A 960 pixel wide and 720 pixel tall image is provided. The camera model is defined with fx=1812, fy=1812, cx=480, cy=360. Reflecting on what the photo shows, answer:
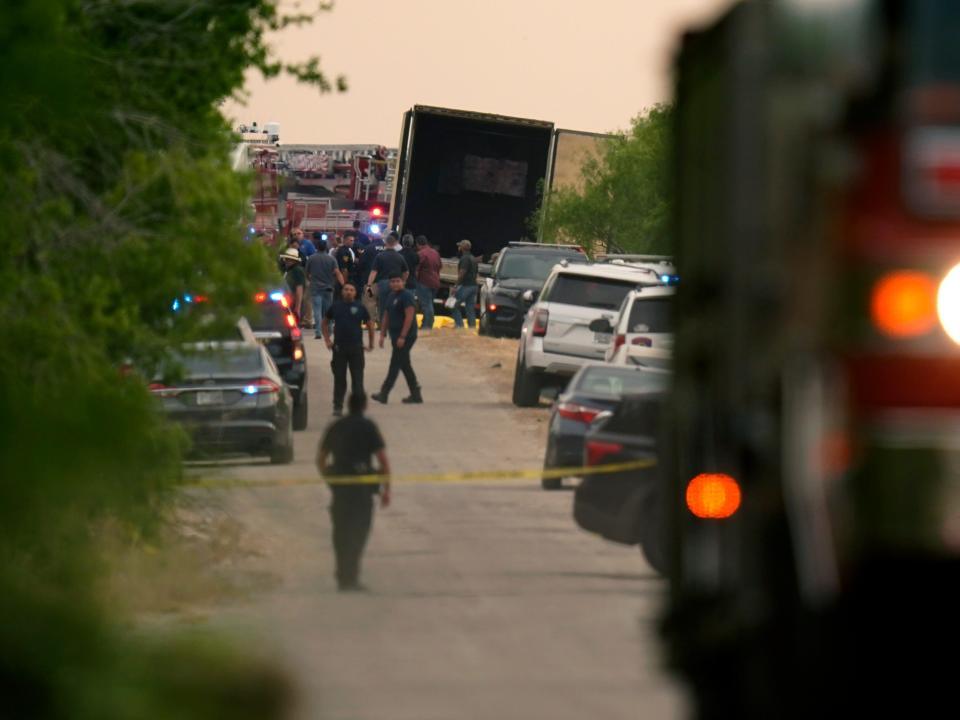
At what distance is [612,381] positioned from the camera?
16.5m

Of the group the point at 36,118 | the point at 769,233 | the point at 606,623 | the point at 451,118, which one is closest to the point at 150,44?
the point at 606,623

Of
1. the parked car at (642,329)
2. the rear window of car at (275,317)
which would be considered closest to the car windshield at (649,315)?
the parked car at (642,329)

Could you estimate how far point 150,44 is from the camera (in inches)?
427

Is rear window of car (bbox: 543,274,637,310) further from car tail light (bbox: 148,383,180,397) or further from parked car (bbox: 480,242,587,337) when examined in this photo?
car tail light (bbox: 148,383,180,397)

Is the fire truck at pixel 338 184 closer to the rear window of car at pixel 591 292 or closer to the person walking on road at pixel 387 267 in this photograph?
the person walking on road at pixel 387 267

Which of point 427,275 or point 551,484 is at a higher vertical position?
point 427,275

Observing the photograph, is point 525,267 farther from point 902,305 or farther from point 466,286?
point 902,305

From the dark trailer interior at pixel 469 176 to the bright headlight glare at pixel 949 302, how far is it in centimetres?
3484

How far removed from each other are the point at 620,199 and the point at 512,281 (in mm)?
14360

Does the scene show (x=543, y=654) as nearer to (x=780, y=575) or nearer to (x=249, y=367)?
(x=780, y=575)

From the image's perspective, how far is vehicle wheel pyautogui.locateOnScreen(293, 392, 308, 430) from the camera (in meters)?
22.5

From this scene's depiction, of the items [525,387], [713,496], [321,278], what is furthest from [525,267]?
[713,496]

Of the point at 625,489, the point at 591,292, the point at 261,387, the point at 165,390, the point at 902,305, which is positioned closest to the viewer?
the point at 902,305

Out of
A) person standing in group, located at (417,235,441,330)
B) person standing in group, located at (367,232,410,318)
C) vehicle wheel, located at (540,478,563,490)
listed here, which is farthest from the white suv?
person standing in group, located at (417,235,441,330)
